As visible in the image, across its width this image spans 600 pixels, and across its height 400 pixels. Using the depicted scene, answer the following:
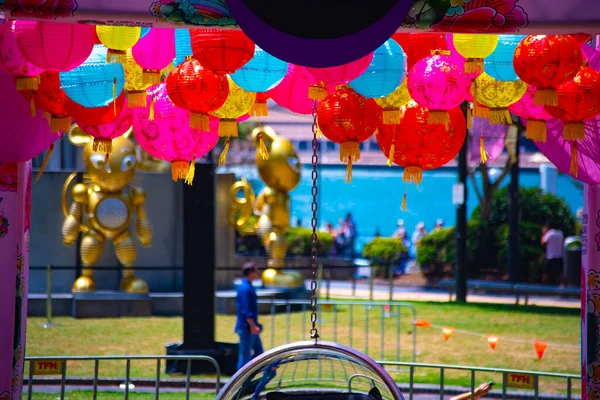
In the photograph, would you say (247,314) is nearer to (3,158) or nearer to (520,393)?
(520,393)

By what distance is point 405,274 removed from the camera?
89.9 feet

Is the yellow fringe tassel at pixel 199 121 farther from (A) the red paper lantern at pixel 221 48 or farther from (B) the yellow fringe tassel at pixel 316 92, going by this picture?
(B) the yellow fringe tassel at pixel 316 92

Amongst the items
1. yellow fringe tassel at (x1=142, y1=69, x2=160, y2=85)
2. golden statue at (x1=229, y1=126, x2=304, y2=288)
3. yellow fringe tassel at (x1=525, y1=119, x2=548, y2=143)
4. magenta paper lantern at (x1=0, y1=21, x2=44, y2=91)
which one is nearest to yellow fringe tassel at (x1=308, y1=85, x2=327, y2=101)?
yellow fringe tassel at (x1=142, y1=69, x2=160, y2=85)

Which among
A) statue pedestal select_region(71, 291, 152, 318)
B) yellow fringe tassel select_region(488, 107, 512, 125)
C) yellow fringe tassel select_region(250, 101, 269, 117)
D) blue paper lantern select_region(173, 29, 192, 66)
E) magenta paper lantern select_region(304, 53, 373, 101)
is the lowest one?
statue pedestal select_region(71, 291, 152, 318)

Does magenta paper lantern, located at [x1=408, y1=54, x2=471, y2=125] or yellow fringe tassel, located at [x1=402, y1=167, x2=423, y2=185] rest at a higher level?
magenta paper lantern, located at [x1=408, y1=54, x2=471, y2=125]

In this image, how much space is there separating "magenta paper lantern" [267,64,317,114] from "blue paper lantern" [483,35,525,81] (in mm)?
1302

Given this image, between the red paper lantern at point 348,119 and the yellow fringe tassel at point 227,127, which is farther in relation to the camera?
the yellow fringe tassel at point 227,127

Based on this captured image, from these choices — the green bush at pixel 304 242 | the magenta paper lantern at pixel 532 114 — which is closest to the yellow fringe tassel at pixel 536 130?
the magenta paper lantern at pixel 532 114

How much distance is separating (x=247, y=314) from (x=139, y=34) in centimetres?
547

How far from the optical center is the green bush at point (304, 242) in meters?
28.3

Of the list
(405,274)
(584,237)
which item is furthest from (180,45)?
(405,274)

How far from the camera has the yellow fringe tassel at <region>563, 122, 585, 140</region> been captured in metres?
6.11

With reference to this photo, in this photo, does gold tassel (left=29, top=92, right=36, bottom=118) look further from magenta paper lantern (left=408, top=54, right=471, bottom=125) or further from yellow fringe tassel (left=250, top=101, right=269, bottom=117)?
magenta paper lantern (left=408, top=54, right=471, bottom=125)

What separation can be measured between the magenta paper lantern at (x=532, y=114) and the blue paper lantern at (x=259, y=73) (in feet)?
5.46
